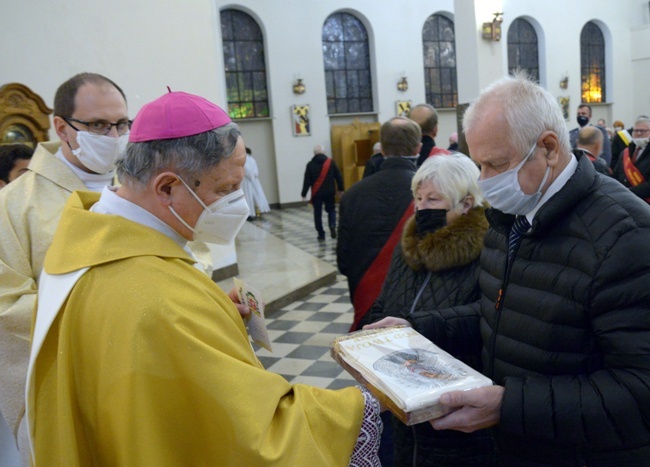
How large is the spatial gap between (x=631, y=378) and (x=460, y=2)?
1048 cm

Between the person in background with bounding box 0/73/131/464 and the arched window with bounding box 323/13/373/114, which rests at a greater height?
the arched window with bounding box 323/13/373/114

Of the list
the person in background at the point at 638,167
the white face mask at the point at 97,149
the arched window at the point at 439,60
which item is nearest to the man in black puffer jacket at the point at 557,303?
the white face mask at the point at 97,149

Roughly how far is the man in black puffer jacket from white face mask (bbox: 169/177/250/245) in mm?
697

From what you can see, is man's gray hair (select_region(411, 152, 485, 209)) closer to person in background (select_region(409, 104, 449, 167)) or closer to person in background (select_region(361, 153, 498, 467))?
person in background (select_region(361, 153, 498, 467))

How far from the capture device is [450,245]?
2.14 metres

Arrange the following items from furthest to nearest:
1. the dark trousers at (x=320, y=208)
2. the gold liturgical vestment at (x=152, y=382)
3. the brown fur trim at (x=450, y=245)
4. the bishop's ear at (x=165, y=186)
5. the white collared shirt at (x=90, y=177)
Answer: the dark trousers at (x=320, y=208) < the white collared shirt at (x=90, y=177) < the brown fur trim at (x=450, y=245) < the bishop's ear at (x=165, y=186) < the gold liturgical vestment at (x=152, y=382)

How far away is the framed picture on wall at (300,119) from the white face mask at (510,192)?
15.0 metres

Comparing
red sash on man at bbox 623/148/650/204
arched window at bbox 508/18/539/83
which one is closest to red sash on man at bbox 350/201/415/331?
red sash on man at bbox 623/148/650/204

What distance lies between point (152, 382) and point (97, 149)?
4.90 feet

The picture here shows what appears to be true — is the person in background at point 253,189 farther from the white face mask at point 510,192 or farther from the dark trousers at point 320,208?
the white face mask at point 510,192

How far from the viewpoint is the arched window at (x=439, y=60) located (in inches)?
710

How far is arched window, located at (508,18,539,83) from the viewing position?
1894 cm

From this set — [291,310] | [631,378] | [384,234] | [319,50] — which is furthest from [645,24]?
[631,378]

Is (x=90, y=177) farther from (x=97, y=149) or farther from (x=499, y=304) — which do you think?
(x=499, y=304)
